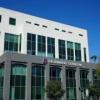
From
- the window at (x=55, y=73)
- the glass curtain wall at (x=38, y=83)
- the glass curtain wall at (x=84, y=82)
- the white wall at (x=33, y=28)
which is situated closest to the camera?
the glass curtain wall at (x=38, y=83)

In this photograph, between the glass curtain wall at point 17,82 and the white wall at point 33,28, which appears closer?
the glass curtain wall at point 17,82

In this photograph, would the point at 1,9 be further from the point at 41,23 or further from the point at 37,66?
the point at 37,66

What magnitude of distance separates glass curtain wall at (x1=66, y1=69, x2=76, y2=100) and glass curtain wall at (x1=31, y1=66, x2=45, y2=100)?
6.43m

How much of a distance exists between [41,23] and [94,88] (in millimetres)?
21440

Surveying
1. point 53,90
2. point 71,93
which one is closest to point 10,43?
point 53,90

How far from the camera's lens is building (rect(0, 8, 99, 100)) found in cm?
3459

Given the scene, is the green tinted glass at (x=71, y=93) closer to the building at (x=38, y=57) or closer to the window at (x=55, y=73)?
the building at (x=38, y=57)

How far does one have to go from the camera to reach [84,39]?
56.1m

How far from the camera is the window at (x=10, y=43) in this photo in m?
42.8

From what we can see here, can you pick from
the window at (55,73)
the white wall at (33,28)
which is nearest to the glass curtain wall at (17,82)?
the window at (55,73)

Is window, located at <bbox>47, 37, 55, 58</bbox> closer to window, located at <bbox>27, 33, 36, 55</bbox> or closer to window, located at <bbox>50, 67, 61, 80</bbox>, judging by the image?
window, located at <bbox>27, 33, 36, 55</bbox>

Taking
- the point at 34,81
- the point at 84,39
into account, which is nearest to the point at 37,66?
the point at 34,81

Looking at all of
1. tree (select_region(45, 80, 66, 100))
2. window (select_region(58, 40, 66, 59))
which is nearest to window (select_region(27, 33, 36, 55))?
window (select_region(58, 40, 66, 59))

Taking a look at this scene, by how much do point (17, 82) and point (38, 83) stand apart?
177 inches
